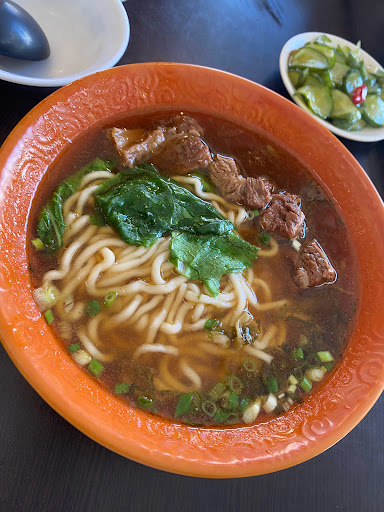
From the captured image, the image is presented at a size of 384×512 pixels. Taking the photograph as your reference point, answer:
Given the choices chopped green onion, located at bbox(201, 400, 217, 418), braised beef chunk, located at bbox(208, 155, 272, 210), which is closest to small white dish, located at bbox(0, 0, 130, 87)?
braised beef chunk, located at bbox(208, 155, 272, 210)

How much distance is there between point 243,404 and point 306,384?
33 cm

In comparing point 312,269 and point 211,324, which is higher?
point 312,269

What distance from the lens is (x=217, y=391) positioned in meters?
1.93

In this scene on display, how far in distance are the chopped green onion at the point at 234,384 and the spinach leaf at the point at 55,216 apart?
1.03 m

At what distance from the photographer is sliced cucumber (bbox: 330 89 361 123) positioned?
2967mm

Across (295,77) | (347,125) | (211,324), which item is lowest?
(211,324)

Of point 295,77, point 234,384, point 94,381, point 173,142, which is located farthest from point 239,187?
point 94,381

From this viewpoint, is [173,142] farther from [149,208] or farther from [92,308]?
[92,308]

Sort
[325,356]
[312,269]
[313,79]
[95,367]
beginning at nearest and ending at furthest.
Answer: [95,367] → [325,356] → [312,269] → [313,79]

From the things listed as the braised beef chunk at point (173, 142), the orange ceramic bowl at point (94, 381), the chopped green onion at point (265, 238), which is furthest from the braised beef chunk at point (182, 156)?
the chopped green onion at point (265, 238)

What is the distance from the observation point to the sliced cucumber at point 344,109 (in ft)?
9.73

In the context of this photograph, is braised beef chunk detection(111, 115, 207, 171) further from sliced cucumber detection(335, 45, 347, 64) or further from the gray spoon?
sliced cucumber detection(335, 45, 347, 64)

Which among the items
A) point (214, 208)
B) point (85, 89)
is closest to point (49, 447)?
point (214, 208)

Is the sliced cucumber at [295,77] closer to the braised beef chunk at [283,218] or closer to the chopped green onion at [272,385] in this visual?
the braised beef chunk at [283,218]
